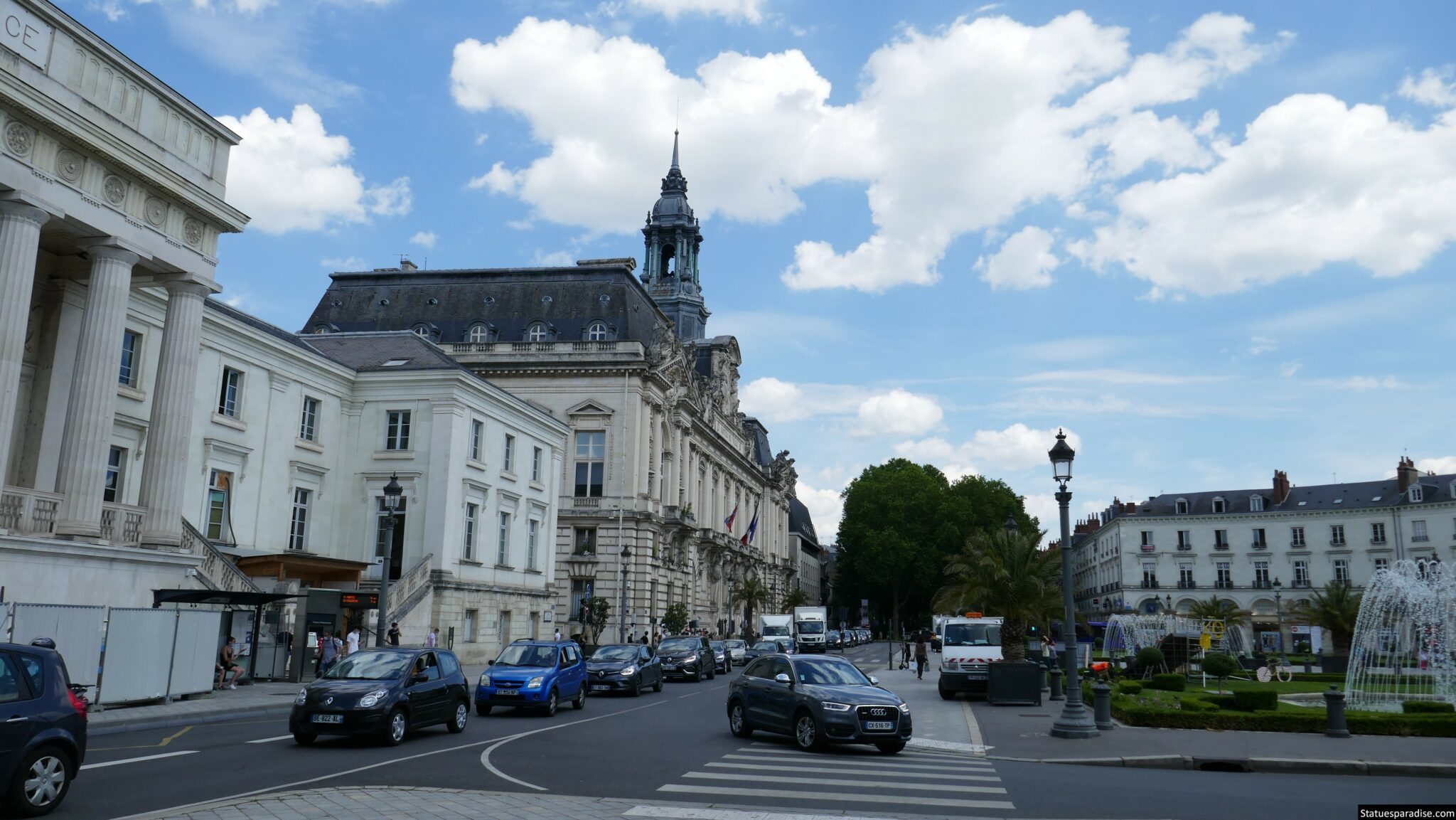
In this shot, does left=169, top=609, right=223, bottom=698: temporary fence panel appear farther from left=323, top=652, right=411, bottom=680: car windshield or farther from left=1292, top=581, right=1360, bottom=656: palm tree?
left=1292, top=581, right=1360, bottom=656: palm tree

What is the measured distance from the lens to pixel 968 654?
29.5m

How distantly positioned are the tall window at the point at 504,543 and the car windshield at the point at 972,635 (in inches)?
854

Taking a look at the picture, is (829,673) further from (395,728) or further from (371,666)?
(371,666)

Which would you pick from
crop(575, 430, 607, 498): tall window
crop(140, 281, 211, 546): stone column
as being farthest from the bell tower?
crop(140, 281, 211, 546): stone column

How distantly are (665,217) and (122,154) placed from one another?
65303 millimetres

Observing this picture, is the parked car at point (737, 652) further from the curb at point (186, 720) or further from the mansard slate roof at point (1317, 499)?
the mansard slate roof at point (1317, 499)

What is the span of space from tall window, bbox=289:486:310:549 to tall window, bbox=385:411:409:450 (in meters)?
3.64

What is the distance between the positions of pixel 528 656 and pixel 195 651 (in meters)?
6.95

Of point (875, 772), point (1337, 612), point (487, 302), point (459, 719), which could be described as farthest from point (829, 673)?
point (487, 302)

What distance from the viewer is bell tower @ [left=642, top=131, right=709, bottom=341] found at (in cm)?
8744

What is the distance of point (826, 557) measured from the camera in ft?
614

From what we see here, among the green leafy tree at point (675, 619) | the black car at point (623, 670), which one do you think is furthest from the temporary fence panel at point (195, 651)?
the green leafy tree at point (675, 619)

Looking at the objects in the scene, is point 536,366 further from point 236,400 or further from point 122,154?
point 122,154

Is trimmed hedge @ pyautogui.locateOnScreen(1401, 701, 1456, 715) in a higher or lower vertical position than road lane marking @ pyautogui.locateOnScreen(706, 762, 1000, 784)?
higher
